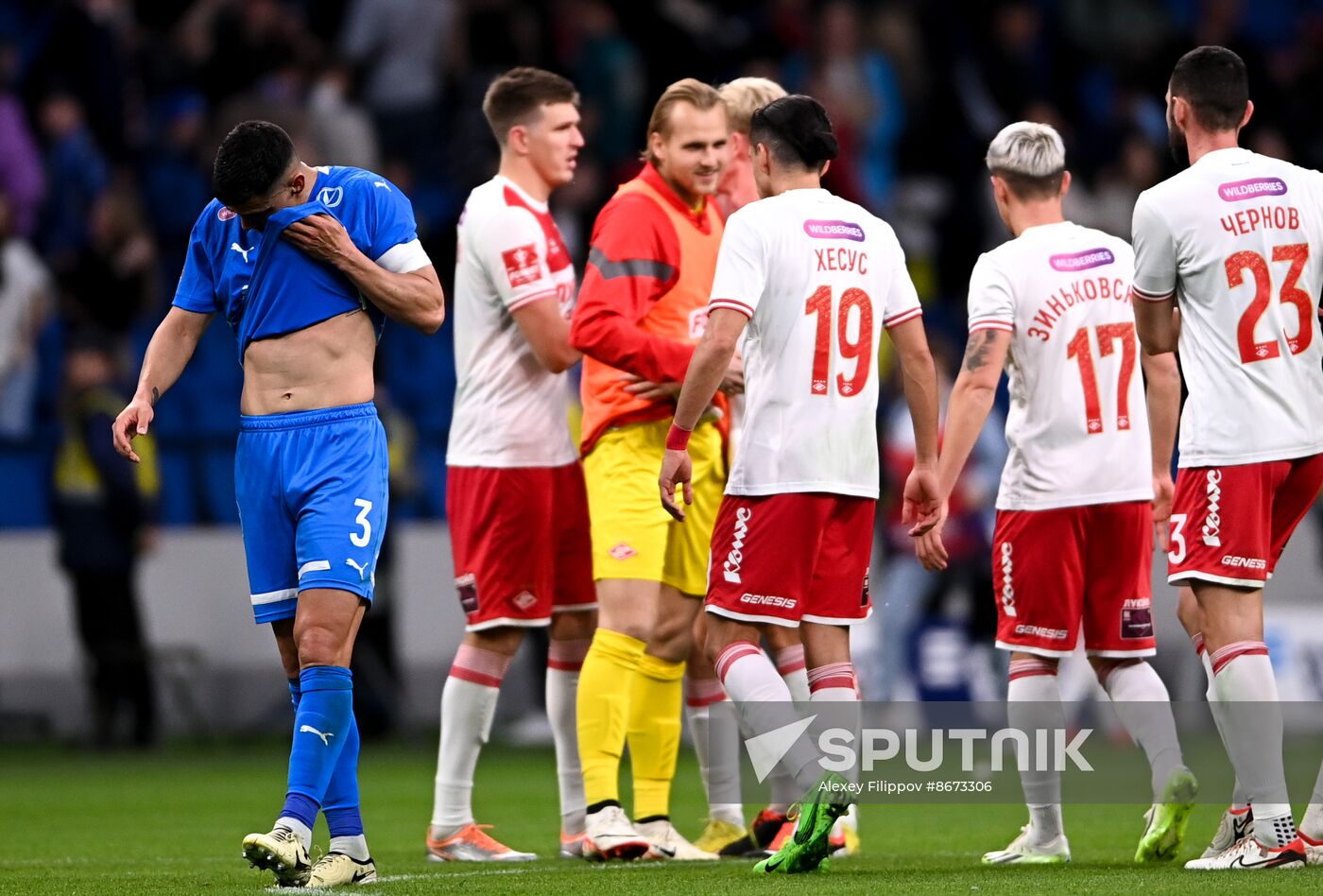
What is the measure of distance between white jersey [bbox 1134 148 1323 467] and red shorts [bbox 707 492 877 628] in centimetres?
119

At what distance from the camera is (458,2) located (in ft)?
57.4

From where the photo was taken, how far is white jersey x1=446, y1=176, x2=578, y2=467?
7.94 metres

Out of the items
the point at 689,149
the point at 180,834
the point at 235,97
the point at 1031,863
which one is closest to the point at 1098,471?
the point at 1031,863

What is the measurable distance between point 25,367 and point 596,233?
8.56m

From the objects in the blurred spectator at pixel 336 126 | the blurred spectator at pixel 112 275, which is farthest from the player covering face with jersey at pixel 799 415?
the blurred spectator at pixel 112 275

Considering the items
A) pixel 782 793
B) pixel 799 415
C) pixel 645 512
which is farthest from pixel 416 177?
pixel 799 415

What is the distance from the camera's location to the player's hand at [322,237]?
6.54 meters

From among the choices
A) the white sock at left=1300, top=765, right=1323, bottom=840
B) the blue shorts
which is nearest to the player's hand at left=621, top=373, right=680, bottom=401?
the blue shorts

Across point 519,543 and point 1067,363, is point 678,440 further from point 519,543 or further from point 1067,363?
point 1067,363

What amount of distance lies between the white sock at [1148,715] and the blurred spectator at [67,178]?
10.8 meters

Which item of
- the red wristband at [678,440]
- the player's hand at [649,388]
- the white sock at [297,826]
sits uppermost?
the player's hand at [649,388]

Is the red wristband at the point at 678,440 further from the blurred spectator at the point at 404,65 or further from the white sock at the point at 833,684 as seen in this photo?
the blurred spectator at the point at 404,65

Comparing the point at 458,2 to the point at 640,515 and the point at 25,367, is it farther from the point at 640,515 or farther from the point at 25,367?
the point at 640,515

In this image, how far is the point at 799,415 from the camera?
22.6 ft
